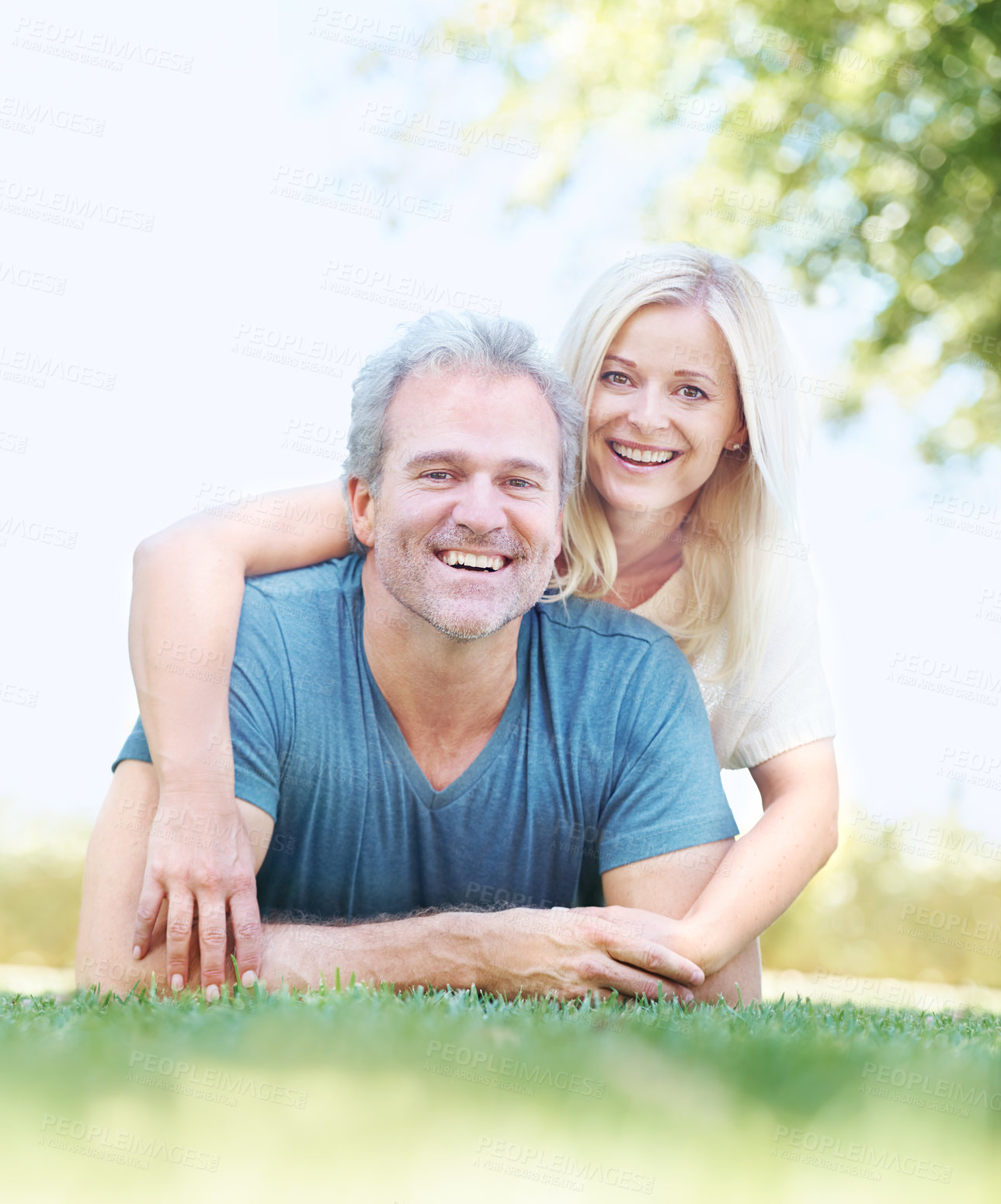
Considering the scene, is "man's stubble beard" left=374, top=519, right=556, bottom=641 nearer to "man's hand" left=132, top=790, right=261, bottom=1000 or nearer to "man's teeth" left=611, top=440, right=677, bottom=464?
"man's teeth" left=611, top=440, right=677, bottom=464

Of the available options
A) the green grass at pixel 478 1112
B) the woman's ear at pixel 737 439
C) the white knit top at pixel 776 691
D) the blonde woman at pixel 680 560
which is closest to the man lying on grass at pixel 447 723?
the blonde woman at pixel 680 560

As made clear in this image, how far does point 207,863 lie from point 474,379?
4.61 feet

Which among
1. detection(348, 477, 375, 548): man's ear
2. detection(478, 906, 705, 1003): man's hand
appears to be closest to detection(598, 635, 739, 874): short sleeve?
detection(478, 906, 705, 1003): man's hand

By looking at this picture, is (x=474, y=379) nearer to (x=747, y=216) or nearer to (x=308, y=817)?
(x=308, y=817)

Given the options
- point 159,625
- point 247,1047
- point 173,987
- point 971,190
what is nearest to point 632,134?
point 971,190

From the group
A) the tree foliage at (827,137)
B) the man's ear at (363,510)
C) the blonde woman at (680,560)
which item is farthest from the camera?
the tree foliage at (827,137)

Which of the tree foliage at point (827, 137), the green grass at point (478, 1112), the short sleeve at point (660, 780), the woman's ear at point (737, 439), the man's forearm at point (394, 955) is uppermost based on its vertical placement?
the tree foliage at point (827, 137)

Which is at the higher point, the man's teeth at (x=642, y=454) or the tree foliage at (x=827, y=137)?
the tree foliage at (x=827, y=137)

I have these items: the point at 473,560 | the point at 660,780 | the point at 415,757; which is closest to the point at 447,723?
the point at 415,757

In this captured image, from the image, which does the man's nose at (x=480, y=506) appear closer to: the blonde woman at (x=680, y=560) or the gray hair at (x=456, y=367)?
the gray hair at (x=456, y=367)

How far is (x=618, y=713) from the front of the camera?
3.36 metres

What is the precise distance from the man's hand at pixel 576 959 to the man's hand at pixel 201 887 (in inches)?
22.5

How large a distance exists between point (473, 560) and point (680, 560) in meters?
0.87

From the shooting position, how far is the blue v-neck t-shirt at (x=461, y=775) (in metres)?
3.23
